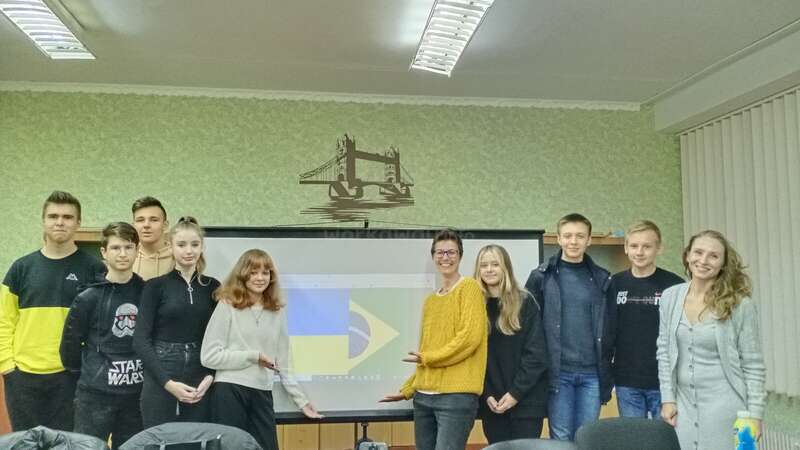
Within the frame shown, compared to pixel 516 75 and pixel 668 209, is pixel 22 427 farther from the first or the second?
pixel 668 209

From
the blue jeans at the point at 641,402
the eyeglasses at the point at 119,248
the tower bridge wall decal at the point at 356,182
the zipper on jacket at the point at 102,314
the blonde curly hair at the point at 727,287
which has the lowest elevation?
the blue jeans at the point at 641,402

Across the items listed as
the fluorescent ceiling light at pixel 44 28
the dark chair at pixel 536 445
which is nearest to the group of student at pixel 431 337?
the dark chair at pixel 536 445

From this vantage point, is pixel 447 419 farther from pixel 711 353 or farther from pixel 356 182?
pixel 356 182

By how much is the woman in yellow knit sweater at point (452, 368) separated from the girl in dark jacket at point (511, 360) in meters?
0.13

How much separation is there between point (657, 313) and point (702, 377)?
1.42ft

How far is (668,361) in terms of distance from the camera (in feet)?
7.78

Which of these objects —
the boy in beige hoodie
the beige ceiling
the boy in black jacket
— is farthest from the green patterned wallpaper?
the boy in black jacket

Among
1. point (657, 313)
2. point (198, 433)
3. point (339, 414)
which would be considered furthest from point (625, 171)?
point (198, 433)

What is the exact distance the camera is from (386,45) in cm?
336

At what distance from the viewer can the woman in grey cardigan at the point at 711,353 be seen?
7.24 feet

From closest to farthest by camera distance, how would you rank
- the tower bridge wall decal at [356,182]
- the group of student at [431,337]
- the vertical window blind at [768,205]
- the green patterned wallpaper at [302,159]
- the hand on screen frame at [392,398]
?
the group of student at [431,337], the hand on screen frame at [392,398], the vertical window blind at [768,205], the green patterned wallpaper at [302,159], the tower bridge wall decal at [356,182]

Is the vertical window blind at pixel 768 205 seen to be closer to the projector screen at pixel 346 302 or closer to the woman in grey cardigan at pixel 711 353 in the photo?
the woman in grey cardigan at pixel 711 353

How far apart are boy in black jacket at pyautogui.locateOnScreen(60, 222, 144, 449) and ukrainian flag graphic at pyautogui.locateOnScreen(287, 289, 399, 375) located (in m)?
0.86

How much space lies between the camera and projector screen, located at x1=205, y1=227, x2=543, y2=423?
3182 millimetres
